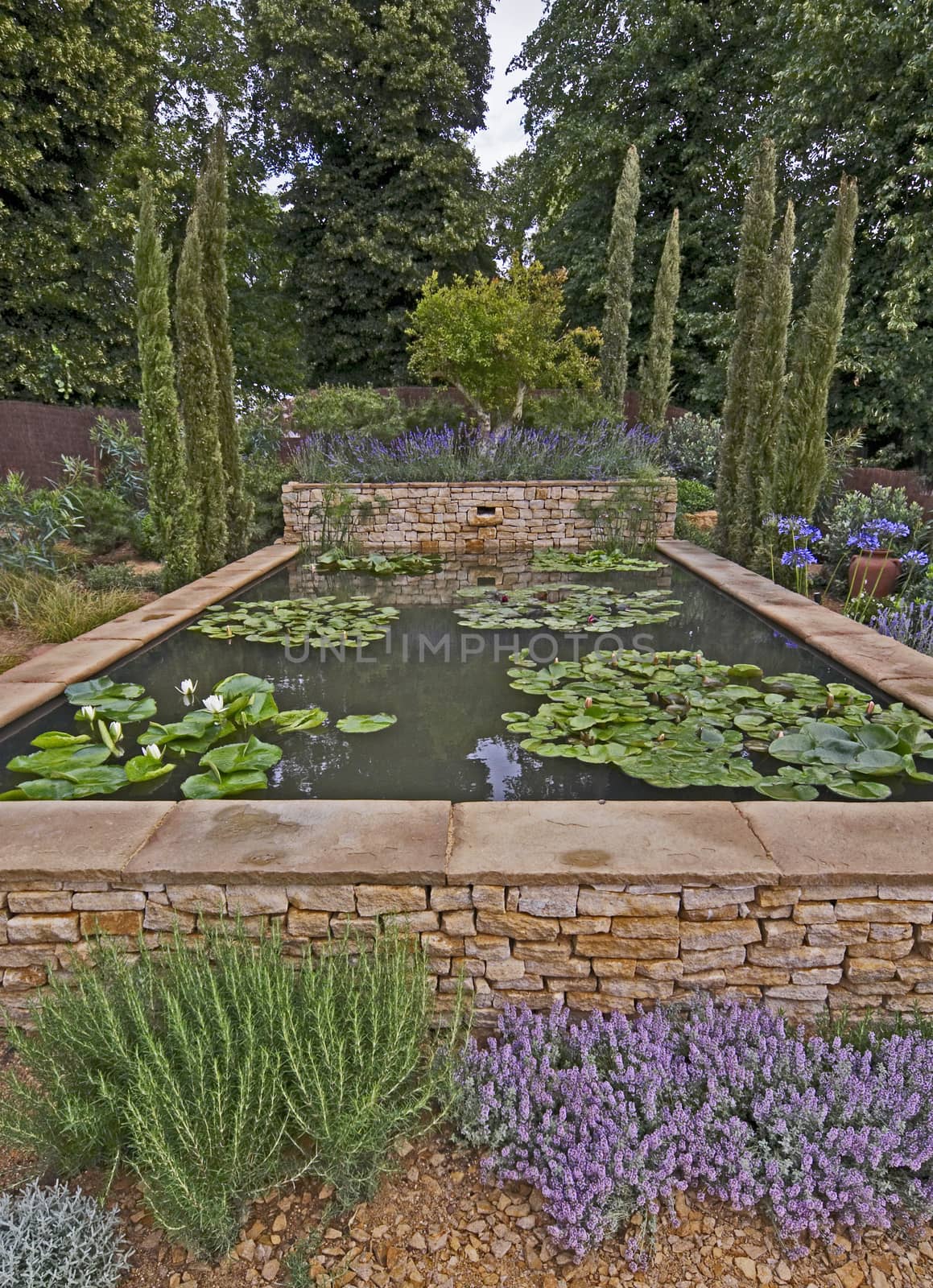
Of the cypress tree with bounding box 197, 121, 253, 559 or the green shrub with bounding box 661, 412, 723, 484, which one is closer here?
the cypress tree with bounding box 197, 121, 253, 559

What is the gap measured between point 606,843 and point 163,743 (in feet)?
5.27

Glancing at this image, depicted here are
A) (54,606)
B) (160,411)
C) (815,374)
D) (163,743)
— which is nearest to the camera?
(163,743)

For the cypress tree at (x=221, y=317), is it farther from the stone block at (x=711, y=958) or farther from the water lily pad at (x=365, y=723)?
the stone block at (x=711, y=958)

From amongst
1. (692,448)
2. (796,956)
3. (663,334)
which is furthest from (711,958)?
(663,334)

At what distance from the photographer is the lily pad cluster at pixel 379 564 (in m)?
5.74

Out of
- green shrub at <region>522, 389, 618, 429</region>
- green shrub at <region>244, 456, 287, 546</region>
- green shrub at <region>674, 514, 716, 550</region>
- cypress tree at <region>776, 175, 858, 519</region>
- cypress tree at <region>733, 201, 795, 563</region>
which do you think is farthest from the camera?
green shrub at <region>522, 389, 618, 429</region>

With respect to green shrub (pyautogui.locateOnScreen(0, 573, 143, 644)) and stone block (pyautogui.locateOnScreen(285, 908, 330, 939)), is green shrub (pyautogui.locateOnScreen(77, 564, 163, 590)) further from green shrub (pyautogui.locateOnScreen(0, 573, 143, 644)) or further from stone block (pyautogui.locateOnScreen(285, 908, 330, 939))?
stone block (pyautogui.locateOnScreen(285, 908, 330, 939))

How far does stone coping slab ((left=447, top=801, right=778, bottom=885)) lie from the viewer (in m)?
1.51

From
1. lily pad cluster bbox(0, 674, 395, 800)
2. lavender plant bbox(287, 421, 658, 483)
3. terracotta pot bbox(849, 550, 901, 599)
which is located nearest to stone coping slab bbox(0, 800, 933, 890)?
lily pad cluster bbox(0, 674, 395, 800)

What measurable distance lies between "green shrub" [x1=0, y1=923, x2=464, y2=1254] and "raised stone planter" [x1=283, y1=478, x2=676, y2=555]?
5.75 m

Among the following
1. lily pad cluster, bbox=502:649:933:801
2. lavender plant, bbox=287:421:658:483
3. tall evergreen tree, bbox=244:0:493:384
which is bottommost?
lily pad cluster, bbox=502:649:933:801

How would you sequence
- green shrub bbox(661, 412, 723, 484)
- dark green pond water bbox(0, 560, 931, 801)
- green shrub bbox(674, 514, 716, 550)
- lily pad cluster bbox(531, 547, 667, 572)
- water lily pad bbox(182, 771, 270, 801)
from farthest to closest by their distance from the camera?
green shrub bbox(661, 412, 723, 484) < green shrub bbox(674, 514, 716, 550) < lily pad cluster bbox(531, 547, 667, 572) < dark green pond water bbox(0, 560, 931, 801) < water lily pad bbox(182, 771, 270, 801)

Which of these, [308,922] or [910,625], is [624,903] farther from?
[910,625]

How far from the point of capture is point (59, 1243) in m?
1.13
